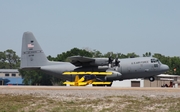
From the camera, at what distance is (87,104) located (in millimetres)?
30953

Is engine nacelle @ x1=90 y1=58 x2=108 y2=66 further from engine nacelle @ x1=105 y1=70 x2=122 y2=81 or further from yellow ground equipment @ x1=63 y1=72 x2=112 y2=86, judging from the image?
yellow ground equipment @ x1=63 y1=72 x2=112 y2=86

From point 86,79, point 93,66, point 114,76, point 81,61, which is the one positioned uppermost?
point 81,61

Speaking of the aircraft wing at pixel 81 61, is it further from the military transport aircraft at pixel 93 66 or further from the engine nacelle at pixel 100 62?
the engine nacelle at pixel 100 62

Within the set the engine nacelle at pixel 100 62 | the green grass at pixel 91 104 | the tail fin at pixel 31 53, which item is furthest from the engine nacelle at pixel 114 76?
the green grass at pixel 91 104

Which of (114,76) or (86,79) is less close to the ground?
(114,76)

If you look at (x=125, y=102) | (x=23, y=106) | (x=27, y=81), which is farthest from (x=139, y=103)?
(x=27, y=81)

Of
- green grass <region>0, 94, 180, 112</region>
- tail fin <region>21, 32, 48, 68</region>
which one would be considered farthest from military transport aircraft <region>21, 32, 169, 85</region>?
green grass <region>0, 94, 180, 112</region>

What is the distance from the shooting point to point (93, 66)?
58.3 m

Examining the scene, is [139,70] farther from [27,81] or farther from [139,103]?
[27,81]

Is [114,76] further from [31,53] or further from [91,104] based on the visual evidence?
[91,104]

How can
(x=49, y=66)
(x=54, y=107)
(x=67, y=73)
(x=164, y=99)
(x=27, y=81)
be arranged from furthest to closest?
(x=27, y=81) < (x=49, y=66) < (x=67, y=73) < (x=164, y=99) < (x=54, y=107)

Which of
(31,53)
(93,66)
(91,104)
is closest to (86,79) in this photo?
(93,66)

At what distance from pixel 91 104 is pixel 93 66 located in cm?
2760

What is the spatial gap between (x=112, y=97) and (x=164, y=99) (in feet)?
12.5
